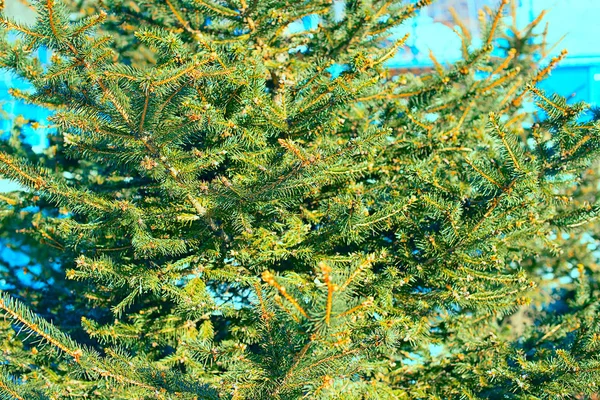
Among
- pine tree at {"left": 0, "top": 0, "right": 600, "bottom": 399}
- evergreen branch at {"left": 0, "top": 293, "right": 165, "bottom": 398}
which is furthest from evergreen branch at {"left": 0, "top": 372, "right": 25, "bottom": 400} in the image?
evergreen branch at {"left": 0, "top": 293, "right": 165, "bottom": 398}

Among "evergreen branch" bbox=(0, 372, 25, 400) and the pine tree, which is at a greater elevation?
the pine tree

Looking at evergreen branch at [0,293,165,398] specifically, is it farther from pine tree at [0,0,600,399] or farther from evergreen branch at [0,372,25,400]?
evergreen branch at [0,372,25,400]

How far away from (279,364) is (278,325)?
7.2 inches

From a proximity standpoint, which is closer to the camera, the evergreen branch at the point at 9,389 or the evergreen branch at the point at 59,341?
the evergreen branch at the point at 59,341

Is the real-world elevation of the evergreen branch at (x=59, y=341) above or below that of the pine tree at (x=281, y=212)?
below

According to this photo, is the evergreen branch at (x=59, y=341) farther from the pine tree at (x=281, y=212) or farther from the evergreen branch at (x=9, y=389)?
the evergreen branch at (x=9, y=389)

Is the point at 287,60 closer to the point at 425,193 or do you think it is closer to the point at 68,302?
the point at 425,193

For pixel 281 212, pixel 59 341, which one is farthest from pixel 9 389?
pixel 281 212

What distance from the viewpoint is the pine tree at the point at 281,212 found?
2.95 meters

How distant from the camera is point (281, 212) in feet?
12.8

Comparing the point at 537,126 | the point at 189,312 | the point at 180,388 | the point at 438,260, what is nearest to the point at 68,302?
the point at 189,312

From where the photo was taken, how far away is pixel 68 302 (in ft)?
16.1

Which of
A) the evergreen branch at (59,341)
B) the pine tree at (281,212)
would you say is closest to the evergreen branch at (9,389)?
the pine tree at (281,212)

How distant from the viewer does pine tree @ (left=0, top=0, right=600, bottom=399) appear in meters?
2.95
